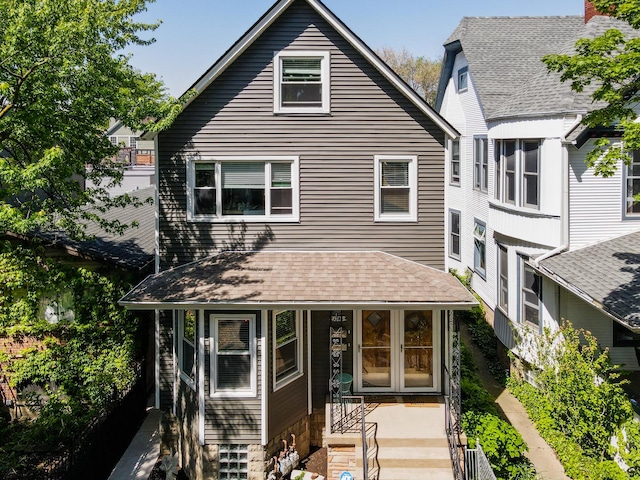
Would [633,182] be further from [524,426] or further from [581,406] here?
[524,426]

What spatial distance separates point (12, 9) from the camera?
11.7 meters

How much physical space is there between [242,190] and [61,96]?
15.3ft

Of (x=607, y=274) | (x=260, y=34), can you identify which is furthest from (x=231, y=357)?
(x=607, y=274)

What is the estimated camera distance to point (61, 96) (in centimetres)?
1277

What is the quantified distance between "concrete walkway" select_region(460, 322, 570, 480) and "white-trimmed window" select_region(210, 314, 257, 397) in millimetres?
6586

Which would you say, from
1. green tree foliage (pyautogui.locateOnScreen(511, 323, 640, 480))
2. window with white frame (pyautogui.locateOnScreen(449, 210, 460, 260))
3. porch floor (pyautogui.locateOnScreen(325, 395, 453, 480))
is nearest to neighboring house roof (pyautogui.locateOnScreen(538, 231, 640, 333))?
green tree foliage (pyautogui.locateOnScreen(511, 323, 640, 480))

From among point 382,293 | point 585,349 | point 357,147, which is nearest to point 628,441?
point 585,349

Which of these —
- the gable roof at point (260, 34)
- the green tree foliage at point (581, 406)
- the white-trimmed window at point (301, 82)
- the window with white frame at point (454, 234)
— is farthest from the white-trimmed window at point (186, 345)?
the window with white frame at point (454, 234)

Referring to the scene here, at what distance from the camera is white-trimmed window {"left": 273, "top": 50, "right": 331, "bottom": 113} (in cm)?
1375

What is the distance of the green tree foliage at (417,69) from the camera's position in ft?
176

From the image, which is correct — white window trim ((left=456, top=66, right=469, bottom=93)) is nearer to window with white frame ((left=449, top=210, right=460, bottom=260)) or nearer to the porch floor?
window with white frame ((left=449, top=210, right=460, bottom=260))

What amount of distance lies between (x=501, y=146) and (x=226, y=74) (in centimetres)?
897

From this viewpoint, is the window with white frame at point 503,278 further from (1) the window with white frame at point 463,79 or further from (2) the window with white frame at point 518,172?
(1) the window with white frame at point 463,79

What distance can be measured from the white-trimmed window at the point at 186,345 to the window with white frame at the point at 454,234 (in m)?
14.9
